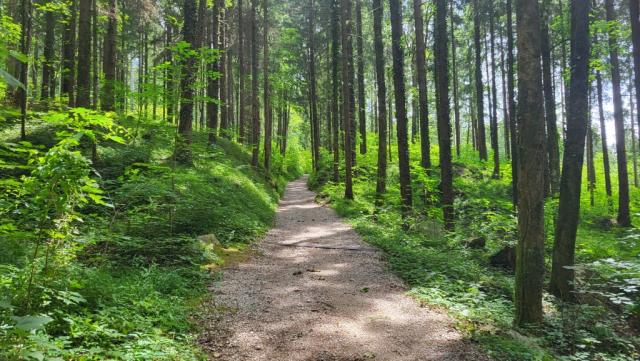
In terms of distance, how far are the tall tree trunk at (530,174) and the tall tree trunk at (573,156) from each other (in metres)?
2.60

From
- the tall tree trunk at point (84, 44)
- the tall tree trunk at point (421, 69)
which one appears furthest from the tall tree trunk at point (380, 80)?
the tall tree trunk at point (84, 44)

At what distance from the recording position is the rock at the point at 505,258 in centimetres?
964

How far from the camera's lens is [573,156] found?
7.44 m

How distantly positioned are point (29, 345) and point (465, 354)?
14.4ft

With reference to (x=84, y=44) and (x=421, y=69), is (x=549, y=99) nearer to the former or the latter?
(x=421, y=69)

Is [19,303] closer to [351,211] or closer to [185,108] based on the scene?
[185,108]

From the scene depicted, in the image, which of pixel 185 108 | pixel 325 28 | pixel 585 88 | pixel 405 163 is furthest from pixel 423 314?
pixel 325 28

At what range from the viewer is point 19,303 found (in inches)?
134

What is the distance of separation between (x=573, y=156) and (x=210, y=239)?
779 cm

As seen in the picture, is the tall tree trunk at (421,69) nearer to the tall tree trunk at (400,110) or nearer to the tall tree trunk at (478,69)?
the tall tree trunk at (400,110)

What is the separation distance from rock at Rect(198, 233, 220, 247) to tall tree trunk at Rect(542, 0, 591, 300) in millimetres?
7293

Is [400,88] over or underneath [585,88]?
over

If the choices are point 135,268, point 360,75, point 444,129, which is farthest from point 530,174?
point 360,75

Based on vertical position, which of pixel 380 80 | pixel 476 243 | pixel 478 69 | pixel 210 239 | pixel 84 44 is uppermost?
pixel 478 69
